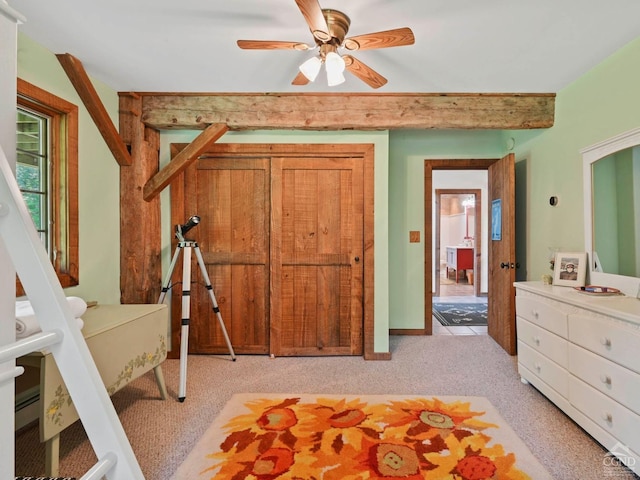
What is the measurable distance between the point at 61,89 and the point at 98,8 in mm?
773

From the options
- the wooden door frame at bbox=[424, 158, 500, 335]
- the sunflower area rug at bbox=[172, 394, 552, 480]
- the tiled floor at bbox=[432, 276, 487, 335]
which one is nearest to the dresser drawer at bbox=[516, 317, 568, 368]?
the sunflower area rug at bbox=[172, 394, 552, 480]

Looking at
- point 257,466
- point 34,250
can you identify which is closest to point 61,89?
point 34,250

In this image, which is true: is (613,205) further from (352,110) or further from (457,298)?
(457,298)

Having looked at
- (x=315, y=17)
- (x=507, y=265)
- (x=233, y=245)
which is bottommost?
(x=507, y=265)

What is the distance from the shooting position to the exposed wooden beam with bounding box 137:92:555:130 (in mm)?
2691

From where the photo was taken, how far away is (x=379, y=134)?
2.91 m

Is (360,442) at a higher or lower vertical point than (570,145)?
lower

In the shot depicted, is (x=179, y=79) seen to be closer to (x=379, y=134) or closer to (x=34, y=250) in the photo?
(x=379, y=134)

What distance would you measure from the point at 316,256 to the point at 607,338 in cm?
206

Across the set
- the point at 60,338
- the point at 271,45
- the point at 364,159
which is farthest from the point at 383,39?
the point at 60,338

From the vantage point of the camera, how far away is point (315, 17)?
1406 millimetres

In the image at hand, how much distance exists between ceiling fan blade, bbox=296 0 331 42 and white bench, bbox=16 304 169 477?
71.6 inches

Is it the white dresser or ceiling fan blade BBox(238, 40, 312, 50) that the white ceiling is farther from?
the white dresser

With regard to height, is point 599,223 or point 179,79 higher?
point 179,79
